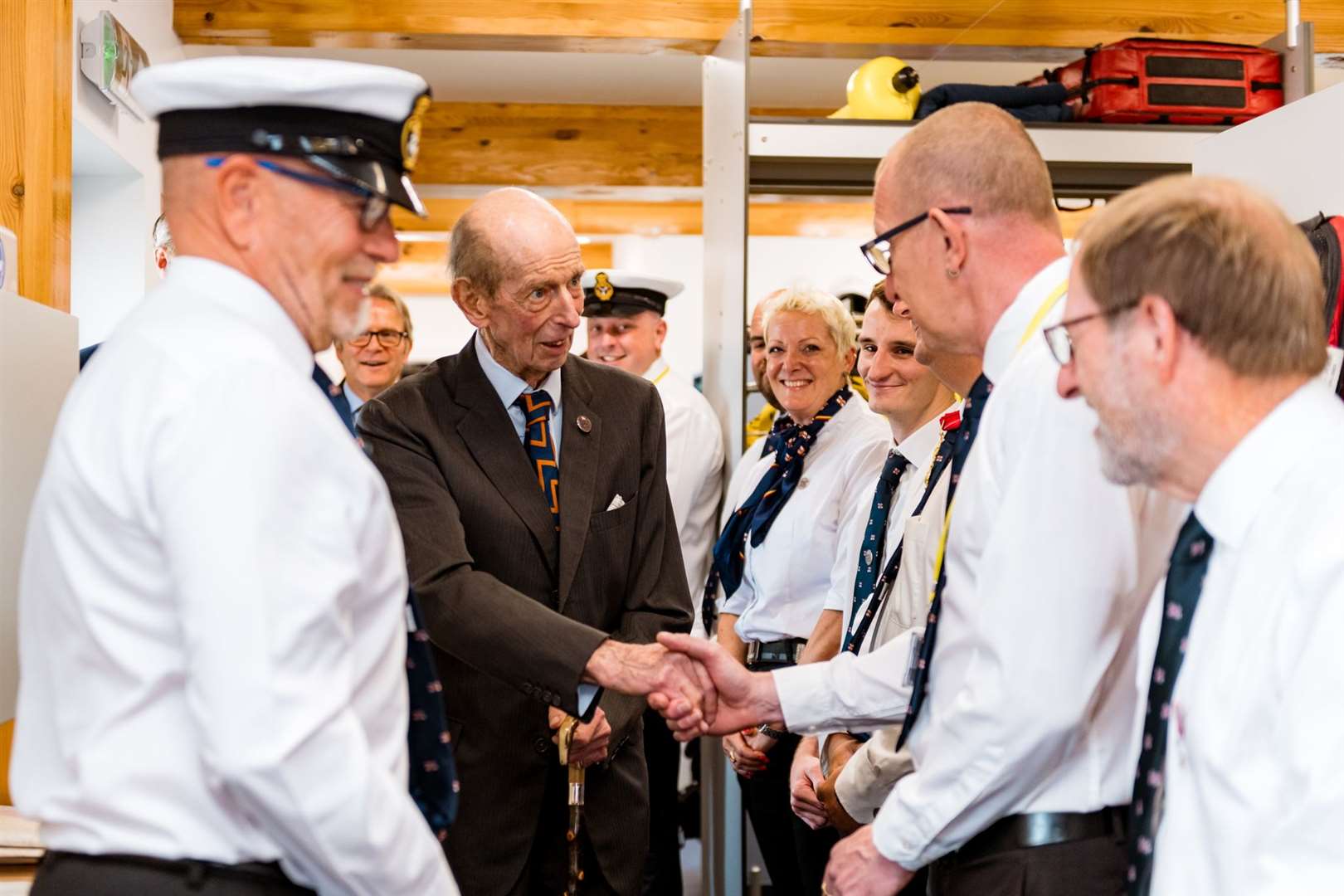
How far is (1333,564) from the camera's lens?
122cm

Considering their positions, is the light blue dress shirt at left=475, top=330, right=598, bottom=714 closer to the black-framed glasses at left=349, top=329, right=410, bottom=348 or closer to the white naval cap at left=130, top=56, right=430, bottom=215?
the white naval cap at left=130, top=56, right=430, bottom=215

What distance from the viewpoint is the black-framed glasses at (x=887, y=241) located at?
73.6 inches

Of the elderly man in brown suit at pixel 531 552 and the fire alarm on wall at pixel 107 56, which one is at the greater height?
the fire alarm on wall at pixel 107 56

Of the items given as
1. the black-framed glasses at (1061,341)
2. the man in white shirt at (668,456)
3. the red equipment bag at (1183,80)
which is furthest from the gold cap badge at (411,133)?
the red equipment bag at (1183,80)

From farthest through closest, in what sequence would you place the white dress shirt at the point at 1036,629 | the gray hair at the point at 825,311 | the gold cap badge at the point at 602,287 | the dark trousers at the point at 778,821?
the gold cap badge at the point at 602,287, the gray hair at the point at 825,311, the dark trousers at the point at 778,821, the white dress shirt at the point at 1036,629

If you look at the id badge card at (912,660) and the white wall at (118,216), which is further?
the white wall at (118,216)

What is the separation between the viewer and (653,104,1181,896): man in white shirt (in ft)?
5.15

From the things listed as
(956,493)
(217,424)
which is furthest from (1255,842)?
(217,424)

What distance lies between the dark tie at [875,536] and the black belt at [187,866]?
1447 mm

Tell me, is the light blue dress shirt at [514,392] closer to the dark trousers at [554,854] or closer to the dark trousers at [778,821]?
the dark trousers at [554,854]

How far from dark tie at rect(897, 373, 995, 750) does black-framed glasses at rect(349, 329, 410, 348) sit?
2884mm

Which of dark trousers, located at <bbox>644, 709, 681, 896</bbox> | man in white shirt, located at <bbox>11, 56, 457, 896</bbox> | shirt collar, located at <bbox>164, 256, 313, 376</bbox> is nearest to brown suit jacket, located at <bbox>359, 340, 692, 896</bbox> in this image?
man in white shirt, located at <bbox>11, 56, 457, 896</bbox>

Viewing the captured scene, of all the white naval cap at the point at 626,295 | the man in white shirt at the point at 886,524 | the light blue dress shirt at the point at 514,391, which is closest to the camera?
the man in white shirt at the point at 886,524

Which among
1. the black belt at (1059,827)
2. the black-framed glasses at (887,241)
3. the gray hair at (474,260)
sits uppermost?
the gray hair at (474,260)
